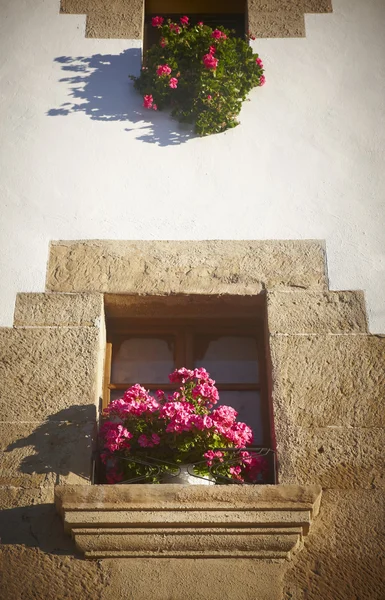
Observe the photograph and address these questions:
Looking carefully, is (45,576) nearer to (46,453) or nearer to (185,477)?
(46,453)

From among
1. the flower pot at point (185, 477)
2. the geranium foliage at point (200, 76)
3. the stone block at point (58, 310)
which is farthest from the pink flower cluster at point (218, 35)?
the flower pot at point (185, 477)

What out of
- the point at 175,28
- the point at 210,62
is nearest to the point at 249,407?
the point at 210,62

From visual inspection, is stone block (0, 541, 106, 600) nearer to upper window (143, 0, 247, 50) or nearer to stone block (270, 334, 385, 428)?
stone block (270, 334, 385, 428)

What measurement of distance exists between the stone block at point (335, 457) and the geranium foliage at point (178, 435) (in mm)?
176

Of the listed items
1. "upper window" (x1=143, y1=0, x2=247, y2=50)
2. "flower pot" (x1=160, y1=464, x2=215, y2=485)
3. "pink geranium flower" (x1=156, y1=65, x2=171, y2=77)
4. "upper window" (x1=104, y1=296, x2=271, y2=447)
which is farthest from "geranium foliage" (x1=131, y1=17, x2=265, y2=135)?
"flower pot" (x1=160, y1=464, x2=215, y2=485)

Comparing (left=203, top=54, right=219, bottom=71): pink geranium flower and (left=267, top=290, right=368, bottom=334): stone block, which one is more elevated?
(left=203, top=54, right=219, bottom=71): pink geranium flower

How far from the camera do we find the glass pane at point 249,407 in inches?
180

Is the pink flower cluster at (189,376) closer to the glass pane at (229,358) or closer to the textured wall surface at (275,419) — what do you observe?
the textured wall surface at (275,419)

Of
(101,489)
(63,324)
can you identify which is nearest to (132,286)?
(63,324)

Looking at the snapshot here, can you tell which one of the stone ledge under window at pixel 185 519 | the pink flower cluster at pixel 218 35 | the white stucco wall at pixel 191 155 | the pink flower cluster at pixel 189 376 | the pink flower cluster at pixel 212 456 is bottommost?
the stone ledge under window at pixel 185 519

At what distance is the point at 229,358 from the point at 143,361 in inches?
17.6

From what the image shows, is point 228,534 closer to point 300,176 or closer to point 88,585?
point 88,585

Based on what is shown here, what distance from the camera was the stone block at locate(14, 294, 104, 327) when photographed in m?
4.52

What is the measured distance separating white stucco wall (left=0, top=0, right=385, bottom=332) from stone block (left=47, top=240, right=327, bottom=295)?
70 mm
